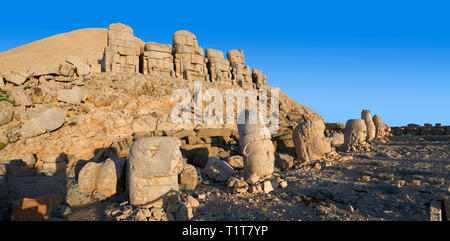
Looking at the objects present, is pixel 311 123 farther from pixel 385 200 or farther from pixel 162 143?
pixel 162 143

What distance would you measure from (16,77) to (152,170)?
674 inches

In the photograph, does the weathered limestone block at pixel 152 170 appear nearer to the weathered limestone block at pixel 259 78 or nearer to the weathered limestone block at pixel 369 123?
the weathered limestone block at pixel 369 123

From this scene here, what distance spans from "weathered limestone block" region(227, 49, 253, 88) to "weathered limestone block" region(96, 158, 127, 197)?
24.6m

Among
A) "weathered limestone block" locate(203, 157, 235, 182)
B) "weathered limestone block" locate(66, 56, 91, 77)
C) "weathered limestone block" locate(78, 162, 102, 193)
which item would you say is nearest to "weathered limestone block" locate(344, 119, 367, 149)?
"weathered limestone block" locate(203, 157, 235, 182)

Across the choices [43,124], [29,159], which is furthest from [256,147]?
[43,124]

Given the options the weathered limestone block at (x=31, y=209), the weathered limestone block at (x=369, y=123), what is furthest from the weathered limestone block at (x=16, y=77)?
the weathered limestone block at (x=369, y=123)

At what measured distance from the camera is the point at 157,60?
79.7ft

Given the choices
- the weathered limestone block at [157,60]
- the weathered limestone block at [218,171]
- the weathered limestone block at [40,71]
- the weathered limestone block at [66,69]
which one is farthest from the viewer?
the weathered limestone block at [157,60]

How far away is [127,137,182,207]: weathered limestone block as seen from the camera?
5.66 metres

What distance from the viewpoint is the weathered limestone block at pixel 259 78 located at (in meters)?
34.6

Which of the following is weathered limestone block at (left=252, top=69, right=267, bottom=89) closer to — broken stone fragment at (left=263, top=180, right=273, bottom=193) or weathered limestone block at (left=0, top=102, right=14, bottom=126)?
weathered limestone block at (left=0, top=102, right=14, bottom=126)

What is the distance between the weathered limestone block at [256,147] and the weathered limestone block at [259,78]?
1038 inches

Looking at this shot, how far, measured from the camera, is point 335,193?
6.60 meters

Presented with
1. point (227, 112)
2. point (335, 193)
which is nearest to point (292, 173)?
point (335, 193)
